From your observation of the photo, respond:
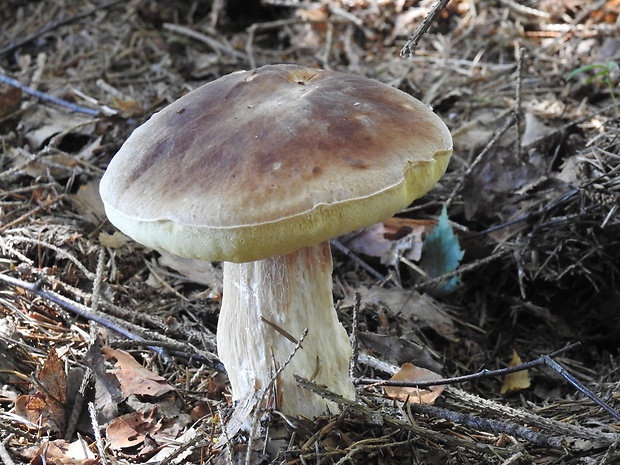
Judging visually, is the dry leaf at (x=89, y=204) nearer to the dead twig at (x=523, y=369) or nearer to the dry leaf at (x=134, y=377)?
the dry leaf at (x=134, y=377)

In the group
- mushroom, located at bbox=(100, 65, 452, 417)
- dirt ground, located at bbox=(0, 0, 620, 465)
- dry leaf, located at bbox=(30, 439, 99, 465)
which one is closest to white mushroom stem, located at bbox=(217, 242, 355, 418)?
mushroom, located at bbox=(100, 65, 452, 417)

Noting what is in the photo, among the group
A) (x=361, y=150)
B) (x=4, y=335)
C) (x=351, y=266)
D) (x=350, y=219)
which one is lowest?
(x=351, y=266)

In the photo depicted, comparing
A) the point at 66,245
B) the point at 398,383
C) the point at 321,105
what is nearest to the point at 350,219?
the point at 321,105

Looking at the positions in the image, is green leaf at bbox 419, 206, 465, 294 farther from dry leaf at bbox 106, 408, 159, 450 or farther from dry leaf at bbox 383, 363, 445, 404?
dry leaf at bbox 106, 408, 159, 450

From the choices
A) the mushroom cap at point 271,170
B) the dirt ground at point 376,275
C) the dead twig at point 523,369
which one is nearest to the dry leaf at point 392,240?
the dirt ground at point 376,275

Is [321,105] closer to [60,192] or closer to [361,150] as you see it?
[361,150]

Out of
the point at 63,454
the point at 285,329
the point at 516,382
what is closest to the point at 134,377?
the point at 63,454
